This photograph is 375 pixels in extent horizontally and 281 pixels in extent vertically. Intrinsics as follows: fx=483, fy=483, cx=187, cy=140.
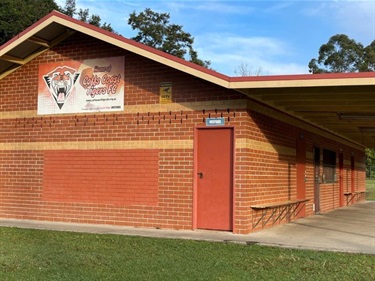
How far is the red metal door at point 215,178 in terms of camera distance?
37.1 feet

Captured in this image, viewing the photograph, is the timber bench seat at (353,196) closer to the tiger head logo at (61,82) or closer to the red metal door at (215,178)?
the red metal door at (215,178)

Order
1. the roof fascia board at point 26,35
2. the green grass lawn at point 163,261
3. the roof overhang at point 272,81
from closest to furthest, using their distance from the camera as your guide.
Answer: the green grass lawn at point 163,261 < the roof overhang at point 272,81 < the roof fascia board at point 26,35

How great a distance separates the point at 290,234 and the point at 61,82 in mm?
7345

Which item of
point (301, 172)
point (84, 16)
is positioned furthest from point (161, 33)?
point (301, 172)

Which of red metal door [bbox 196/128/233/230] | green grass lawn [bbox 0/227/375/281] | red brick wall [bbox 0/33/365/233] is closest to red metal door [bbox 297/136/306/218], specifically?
red brick wall [bbox 0/33/365/233]

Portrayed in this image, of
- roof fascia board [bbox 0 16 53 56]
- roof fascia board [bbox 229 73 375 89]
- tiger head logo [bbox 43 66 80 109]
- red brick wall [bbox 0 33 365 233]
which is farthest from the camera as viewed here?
tiger head logo [bbox 43 66 80 109]

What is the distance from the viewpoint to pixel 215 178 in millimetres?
11453

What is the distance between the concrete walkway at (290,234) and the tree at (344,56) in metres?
56.1

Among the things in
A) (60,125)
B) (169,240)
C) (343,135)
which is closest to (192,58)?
(343,135)

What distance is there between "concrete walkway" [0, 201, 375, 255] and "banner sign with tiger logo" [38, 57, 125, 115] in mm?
3142

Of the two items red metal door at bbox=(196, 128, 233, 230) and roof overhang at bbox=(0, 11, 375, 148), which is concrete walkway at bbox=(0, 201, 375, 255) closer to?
red metal door at bbox=(196, 128, 233, 230)

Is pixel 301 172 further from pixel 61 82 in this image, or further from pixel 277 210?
pixel 61 82

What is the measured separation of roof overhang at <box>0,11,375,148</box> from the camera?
32.8ft

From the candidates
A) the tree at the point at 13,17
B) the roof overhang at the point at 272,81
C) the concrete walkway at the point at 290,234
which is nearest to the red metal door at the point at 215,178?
the concrete walkway at the point at 290,234
